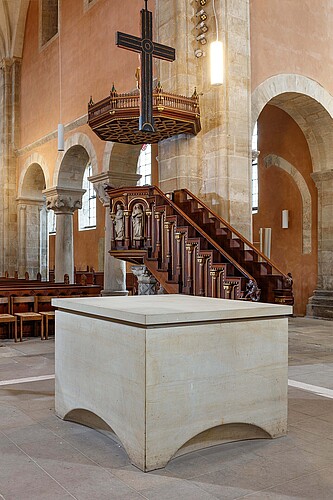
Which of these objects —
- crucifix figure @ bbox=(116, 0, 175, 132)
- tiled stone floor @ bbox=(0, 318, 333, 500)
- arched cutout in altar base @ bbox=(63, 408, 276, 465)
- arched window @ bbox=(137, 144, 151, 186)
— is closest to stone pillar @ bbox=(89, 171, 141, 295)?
crucifix figure @ bbox=(116, 0, 175, 132)

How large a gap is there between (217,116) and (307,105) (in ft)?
10.2

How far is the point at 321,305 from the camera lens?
37.0ft

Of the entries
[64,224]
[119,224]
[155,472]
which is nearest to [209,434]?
[155,472]

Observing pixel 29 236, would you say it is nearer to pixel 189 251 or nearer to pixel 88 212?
pixel 88 212

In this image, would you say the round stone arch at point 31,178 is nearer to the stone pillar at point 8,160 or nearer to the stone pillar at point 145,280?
the stone pillar at point 8,160

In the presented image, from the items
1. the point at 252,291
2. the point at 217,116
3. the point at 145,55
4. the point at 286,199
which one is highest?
the point at 145,55

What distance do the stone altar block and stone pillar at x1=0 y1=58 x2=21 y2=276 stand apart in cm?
1469

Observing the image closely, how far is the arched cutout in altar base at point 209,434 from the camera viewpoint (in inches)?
117

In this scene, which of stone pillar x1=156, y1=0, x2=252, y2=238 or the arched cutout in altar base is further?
stone pillar x1=156, y1=0, x2=252, y2=238

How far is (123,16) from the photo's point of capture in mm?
11359

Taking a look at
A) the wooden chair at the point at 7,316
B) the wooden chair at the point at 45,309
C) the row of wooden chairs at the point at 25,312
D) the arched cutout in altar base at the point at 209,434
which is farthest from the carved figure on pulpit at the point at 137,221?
the arched cutout in altar base at the point at 209,434

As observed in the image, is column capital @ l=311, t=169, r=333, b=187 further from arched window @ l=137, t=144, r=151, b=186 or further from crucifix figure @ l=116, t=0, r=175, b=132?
arched window @ l=137, t=144, r=151, b=186

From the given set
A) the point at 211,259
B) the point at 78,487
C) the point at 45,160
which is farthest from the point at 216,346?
the point at 45,160

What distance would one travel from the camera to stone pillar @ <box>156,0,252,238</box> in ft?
28.2
